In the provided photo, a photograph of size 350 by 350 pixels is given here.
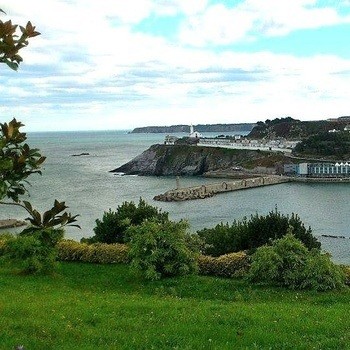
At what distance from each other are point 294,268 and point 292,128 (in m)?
166

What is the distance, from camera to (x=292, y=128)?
174750mm

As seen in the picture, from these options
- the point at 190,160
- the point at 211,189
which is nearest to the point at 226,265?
the point at 211,189

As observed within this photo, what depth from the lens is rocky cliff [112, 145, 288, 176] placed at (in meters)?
108

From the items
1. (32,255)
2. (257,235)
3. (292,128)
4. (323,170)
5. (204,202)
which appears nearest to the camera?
(32,255)

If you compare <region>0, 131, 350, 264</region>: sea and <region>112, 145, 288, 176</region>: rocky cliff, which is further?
<region>112, 145, 288, 176</region>: rocky cliff

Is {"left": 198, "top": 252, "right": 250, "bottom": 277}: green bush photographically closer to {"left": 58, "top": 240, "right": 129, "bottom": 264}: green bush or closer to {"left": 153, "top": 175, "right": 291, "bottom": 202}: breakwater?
{"left": 58, "top": 240, "right": 129, "bottom": 264}: green bush

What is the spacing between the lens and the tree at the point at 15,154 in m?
3.63

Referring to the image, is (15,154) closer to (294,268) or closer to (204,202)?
(294,268)

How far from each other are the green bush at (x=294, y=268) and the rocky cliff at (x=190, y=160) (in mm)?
90564

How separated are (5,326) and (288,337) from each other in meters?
3.82

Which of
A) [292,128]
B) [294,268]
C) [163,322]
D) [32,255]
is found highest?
[292,128]

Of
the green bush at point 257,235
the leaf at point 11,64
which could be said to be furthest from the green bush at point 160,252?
the leaf at point 11,64

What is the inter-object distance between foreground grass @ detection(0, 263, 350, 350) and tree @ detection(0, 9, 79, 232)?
9.69 feet

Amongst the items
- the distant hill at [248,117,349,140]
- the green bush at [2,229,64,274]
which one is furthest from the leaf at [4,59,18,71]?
the distant hill at [248,117,349,140]
